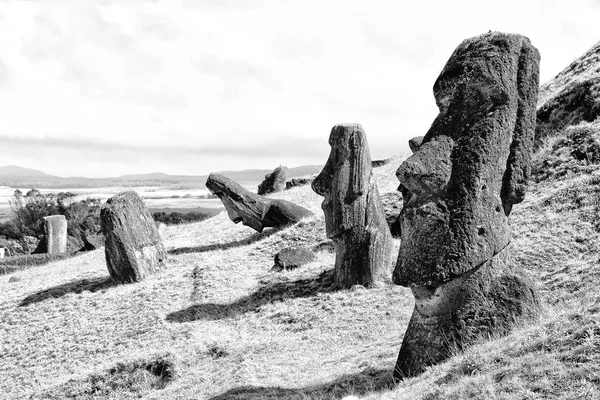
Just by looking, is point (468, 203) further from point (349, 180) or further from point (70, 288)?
point (70, 288)

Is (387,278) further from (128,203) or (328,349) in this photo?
(128,203)

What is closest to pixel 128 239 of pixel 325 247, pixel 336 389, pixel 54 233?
pixel 325 247

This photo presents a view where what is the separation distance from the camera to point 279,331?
11773mm

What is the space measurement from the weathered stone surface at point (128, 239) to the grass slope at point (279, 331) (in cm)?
56

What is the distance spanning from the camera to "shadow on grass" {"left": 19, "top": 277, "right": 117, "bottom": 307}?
17.5m

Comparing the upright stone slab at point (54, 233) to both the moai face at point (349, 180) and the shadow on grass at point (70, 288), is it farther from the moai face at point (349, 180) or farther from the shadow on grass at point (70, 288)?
the moai face at point (349, 180)

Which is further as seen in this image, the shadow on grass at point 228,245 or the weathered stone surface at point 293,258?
the shadow on grass at point 228,245

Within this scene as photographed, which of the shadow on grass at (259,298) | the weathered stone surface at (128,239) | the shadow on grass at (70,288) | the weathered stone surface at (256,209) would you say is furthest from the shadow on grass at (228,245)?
the shadow on grass at (259,298)

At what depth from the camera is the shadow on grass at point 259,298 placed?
13648mm

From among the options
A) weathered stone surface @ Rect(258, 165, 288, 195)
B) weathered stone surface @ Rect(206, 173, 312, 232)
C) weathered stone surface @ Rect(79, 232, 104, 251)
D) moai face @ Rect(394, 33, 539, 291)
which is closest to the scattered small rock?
weathered stone surface @ Rect(206, 173, 312, 232)

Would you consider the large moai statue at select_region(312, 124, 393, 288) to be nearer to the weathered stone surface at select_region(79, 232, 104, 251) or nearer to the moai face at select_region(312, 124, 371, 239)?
the moai face at select_region(312, 124, 371, 239)

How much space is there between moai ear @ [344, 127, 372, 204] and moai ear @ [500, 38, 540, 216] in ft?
19.3

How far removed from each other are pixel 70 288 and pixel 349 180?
31.8 feet

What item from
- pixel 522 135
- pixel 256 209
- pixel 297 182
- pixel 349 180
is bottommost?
pixel 256 209
